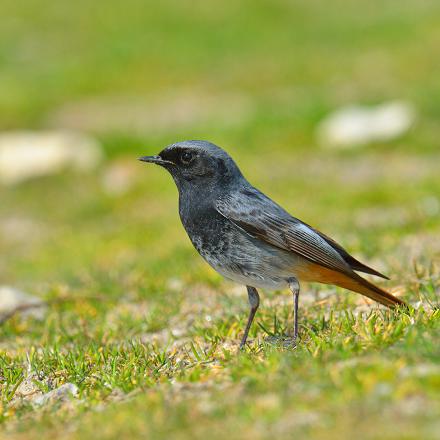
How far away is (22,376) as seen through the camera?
5.85 meters

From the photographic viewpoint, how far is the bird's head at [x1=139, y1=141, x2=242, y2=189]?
6082mm

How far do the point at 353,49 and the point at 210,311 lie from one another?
820 inches

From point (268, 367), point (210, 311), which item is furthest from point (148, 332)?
point (268, 367)

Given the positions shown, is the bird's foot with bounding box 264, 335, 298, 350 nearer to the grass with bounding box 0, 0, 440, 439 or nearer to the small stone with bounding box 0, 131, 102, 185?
the grass with bounding box 0, 0, 440, 439

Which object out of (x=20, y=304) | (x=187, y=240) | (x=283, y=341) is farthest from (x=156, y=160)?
(x=187, y=240)

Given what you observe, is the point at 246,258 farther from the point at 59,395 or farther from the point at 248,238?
the point at 59,395

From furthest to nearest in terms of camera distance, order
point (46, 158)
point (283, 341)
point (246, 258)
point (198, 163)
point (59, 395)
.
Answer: point (46, 158) → point (198, 163) → point (283, 341) → point (246, 258) → point (59, 395)

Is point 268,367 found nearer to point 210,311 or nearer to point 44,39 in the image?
point 210,311

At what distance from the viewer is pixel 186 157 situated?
20.1ft

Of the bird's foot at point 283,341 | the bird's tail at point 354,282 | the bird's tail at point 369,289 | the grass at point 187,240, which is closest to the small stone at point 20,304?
the grass at point 187,240

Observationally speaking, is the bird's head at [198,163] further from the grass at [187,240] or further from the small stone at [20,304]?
the small stone at [20,304]

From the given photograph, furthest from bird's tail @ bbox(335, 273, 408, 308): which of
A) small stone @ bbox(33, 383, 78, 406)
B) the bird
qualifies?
small stone @ bbox(33, 383, 78, 406)

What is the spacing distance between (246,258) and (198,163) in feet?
2.89

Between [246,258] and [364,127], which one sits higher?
[364,127]
